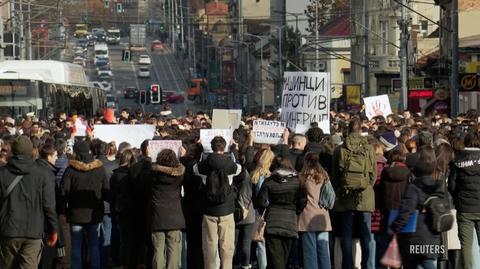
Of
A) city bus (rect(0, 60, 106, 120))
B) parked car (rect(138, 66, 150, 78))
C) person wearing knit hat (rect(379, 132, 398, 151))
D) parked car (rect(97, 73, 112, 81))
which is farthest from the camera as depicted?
parked car (rect(138, 66, 150, 78))

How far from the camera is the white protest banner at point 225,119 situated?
2256 centimetres

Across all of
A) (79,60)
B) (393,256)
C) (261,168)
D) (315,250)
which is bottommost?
(315,250)

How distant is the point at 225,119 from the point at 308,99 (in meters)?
1.59

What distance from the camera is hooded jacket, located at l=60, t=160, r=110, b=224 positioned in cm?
1555

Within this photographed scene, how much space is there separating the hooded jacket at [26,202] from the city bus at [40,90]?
2160cm

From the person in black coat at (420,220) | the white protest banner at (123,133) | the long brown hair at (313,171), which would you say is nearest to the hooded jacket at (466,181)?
the long brown hair at (313,171)

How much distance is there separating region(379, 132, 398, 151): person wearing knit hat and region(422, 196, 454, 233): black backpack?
15.2 ft

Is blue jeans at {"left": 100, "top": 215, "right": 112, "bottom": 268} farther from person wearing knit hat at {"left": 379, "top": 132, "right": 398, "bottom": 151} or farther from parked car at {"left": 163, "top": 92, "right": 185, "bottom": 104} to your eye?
parked car at {"left": 163, "top": 92, "right": 185, "bottom": 104}

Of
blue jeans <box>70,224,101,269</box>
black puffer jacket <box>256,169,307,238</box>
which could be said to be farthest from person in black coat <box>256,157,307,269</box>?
blue jeans <box>70,224,101,269</box>

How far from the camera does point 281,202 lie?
48.6 feet

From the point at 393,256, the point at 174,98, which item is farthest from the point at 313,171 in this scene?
the point at 174,98

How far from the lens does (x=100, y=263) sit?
16.5 m

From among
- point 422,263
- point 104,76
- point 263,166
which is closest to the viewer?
point 422,263

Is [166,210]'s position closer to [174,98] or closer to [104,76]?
[174,98]
